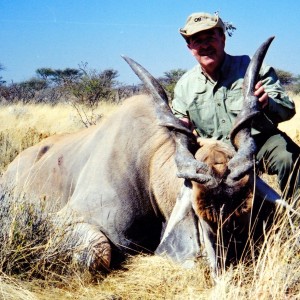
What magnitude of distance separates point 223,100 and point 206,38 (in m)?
0.58

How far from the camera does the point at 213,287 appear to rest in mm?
3119

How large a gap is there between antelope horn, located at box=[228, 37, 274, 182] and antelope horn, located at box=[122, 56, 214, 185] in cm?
19

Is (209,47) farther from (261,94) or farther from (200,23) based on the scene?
(261,94)

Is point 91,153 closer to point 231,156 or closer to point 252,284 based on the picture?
point 231,156

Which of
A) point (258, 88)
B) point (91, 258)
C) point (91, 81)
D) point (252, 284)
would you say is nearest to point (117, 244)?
point (91, 258)

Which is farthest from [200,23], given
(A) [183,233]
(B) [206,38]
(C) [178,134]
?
(A) [183,233]

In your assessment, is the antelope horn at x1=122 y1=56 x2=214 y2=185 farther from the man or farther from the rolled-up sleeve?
the rolled-up sleeve

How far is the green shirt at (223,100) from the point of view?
4520 millimetres

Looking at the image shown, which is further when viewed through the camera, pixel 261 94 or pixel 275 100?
pixel 275 100

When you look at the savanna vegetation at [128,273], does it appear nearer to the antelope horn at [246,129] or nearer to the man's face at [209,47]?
the antelope horn at [246,129]

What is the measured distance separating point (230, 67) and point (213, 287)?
7.67ft

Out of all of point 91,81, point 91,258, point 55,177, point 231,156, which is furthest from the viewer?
point 91,81

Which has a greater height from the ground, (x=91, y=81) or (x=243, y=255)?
(x=91, y=81)

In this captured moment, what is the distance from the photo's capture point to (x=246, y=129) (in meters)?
3.53
